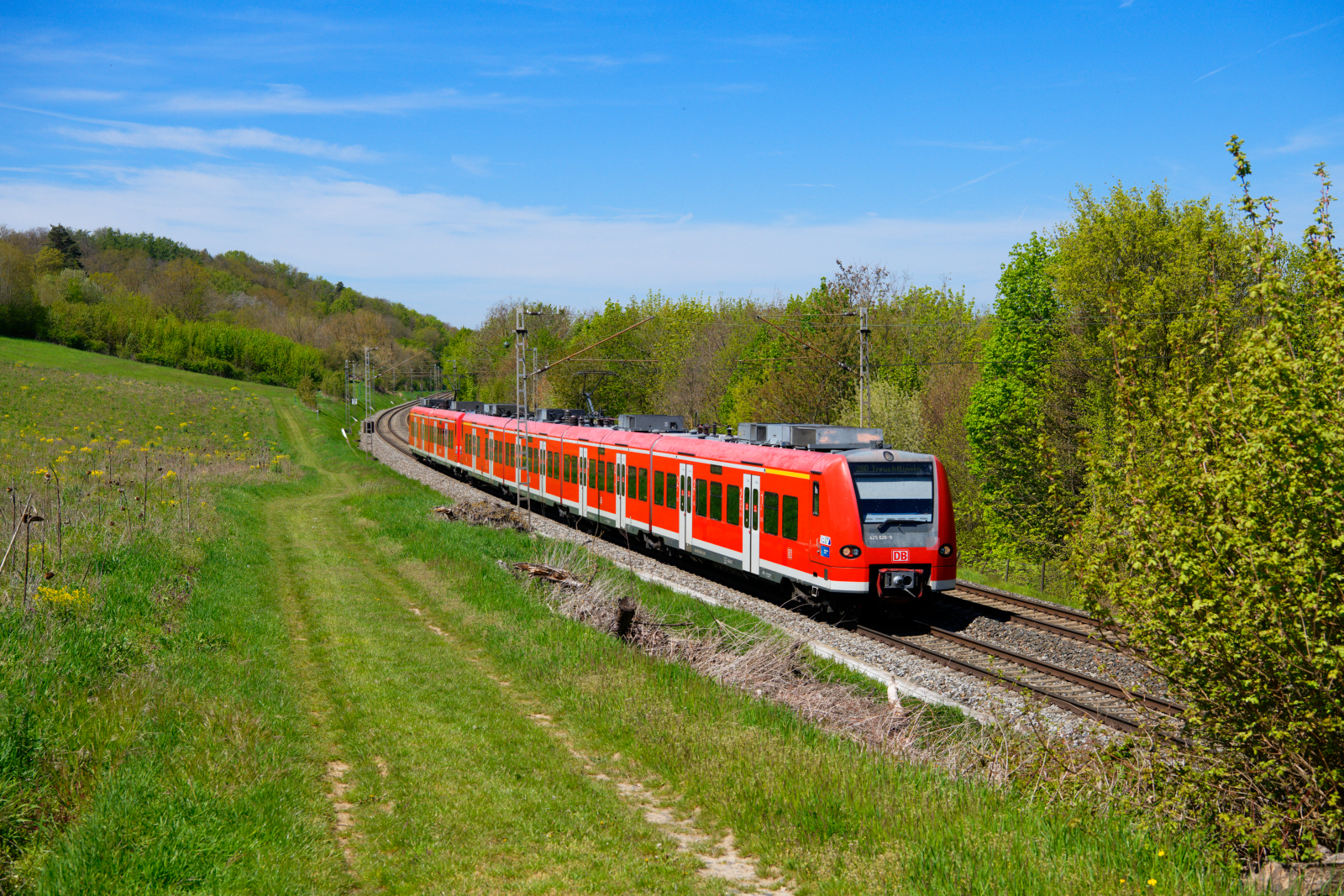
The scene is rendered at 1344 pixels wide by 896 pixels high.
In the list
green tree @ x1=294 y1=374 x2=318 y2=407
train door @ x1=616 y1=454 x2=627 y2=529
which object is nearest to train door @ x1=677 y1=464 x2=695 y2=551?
train door @ x1=616 y1=454 x2=627 y2=529

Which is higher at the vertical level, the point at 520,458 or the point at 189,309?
the point at 189,309

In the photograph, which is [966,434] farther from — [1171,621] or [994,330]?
[1171,621]

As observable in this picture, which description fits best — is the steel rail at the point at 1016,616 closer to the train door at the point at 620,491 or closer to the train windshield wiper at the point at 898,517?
the train windshield wiper at the point at 898,517

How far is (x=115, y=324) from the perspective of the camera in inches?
4331

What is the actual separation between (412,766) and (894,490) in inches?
396

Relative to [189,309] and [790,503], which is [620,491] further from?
[189,309]

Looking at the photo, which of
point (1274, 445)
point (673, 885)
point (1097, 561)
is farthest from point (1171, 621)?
point (673, 885)

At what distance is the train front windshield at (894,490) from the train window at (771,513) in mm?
2271

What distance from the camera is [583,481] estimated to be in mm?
28594

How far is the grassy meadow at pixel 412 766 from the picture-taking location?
5.81 metres

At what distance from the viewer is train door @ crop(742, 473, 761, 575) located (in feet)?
60.0

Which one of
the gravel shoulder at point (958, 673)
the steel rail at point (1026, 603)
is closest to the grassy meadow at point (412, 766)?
the gravel shoulder at point (958, 673)

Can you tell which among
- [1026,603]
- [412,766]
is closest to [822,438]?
[1026,603]

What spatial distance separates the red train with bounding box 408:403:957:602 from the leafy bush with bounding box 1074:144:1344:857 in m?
8.94
